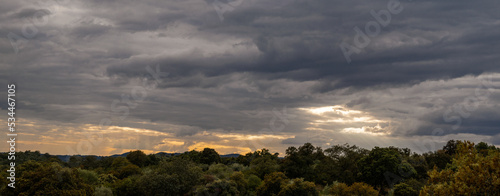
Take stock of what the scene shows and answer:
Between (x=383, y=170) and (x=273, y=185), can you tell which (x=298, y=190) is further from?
(x=383, y=170)

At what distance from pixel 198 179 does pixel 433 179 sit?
4408cm

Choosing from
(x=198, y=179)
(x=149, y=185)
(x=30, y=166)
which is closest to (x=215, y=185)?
(x=198, y=179)

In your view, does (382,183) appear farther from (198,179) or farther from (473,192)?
(473,192)

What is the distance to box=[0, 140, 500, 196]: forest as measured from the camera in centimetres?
1515

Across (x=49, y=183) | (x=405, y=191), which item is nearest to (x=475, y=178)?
(x=405, y=191)

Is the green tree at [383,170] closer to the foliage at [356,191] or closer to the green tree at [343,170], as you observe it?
the green tree at [343,170]

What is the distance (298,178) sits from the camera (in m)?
50.3

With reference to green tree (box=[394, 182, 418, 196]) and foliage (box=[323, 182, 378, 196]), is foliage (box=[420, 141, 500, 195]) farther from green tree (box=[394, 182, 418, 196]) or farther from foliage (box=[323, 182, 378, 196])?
green tree (box=[394, 182, 418, 196])

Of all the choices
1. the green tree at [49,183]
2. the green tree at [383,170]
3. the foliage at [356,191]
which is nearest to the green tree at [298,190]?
the foliage at [356,191]

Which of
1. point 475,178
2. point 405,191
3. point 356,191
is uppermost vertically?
point 475,178

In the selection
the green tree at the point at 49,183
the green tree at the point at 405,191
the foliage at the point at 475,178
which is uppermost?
the foliage at the point at 475,178

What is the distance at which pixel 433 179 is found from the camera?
1648 cm

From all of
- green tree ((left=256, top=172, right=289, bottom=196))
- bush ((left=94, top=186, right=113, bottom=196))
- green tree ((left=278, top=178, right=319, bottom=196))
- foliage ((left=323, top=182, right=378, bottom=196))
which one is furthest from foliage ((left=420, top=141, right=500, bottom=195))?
bush ((left=94, top=186, right=113, bottom=196))

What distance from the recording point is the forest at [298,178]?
1515cm
